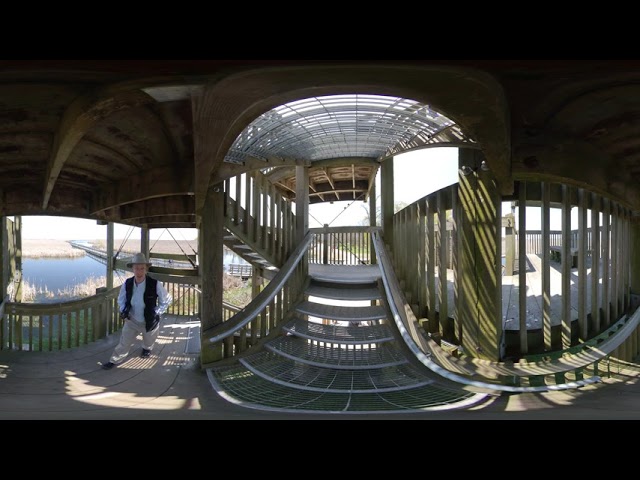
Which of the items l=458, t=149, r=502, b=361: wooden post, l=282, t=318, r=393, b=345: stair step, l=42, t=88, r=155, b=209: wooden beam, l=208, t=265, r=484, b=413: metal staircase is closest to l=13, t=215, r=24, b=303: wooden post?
l=42, t=88, r=155, b=209: wooden beam

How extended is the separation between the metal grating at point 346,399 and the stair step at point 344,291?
143 cm

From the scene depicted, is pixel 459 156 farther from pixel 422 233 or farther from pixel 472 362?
pixel 472 362

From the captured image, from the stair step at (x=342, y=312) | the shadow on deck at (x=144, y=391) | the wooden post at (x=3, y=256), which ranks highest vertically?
the wooden post at (x=3, y=256)

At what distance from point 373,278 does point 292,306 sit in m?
1.30

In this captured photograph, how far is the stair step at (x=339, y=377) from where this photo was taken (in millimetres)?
2146

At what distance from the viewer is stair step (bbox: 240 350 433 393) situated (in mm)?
2146

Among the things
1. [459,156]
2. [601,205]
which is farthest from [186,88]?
[601,205]

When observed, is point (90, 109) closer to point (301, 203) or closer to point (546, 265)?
point (301, 203)

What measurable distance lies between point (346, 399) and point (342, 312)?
4.18ft

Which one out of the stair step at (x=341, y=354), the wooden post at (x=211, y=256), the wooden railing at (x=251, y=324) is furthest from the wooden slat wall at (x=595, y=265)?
the wooden post at (x=211, y=256)

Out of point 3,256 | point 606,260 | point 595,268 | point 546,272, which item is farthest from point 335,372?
point 3,256

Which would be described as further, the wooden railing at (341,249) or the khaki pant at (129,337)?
the wooden railing at (341,249)

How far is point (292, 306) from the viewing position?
11.2ft

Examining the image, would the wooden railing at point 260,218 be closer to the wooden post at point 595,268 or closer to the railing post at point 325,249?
the railing post at point 325,249
